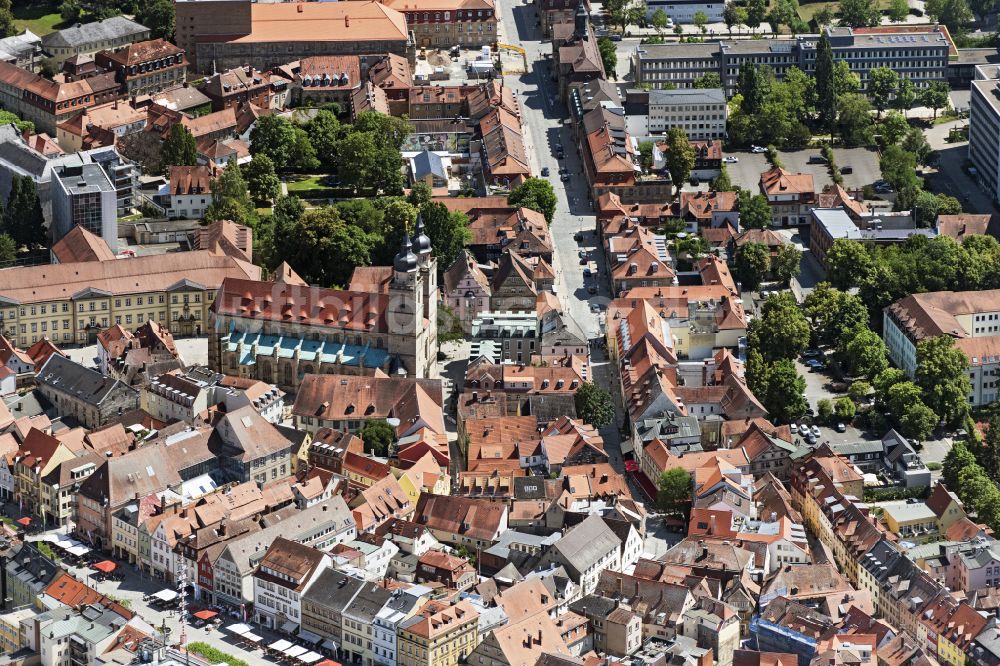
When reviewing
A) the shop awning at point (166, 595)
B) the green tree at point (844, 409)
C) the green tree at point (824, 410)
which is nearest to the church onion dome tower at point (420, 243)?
the green tree at point (824, 410)

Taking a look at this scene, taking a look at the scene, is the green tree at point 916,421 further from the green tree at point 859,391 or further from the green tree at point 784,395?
the green tree at point 784,395

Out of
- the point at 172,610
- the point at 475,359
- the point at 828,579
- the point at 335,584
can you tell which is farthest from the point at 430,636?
the point at 475,359

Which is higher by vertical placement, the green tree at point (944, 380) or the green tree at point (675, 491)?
the green tree at point (944, 380)

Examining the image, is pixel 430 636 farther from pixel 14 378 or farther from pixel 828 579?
pixel 14 378

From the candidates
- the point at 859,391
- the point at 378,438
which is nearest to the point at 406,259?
the point at 378,438

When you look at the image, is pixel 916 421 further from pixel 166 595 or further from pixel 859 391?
pixel 166 595
